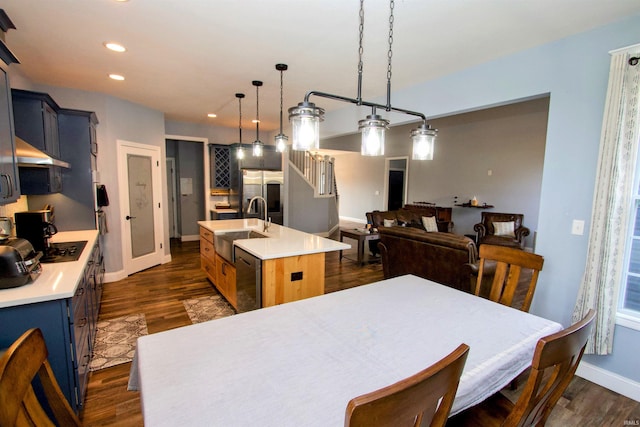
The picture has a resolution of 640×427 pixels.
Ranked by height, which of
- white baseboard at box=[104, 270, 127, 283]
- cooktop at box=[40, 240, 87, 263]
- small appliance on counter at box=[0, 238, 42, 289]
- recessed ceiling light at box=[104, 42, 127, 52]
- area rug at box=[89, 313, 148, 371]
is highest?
recessed ceiling light at box=[104, 42, 127, 52]

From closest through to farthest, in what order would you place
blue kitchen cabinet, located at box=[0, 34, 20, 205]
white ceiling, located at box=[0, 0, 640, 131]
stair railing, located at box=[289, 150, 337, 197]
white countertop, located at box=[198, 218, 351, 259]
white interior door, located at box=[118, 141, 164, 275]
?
blue kitchen cabinet, located at box=[0, 34, 20, 205] < white ceiling, located at box=[0, 0, 640, 131] < white countertop, located at box=[198, 218, 351, 259] < white interior door, located at box=[118, 141, 164, 275] < stair railing, located at box=[289, 150, 337, 197]

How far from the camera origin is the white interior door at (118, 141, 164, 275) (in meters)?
4.64

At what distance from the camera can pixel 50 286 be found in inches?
71.0

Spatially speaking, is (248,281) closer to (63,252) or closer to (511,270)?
(63,252)

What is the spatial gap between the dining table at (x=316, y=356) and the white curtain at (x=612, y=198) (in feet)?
3.91

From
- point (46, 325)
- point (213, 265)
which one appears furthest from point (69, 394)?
point (213, 265)

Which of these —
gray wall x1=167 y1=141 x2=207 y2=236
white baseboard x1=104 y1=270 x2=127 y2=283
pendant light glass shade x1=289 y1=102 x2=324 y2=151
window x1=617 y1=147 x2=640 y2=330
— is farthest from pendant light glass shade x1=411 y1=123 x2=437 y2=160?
gray wall x1=167 y1=141 x2=207 y2=236

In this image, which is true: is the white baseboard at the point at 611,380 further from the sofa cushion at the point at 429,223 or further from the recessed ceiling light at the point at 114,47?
the recessed ceiling light at the point at 114,47

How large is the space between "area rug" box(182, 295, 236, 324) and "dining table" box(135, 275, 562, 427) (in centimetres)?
212

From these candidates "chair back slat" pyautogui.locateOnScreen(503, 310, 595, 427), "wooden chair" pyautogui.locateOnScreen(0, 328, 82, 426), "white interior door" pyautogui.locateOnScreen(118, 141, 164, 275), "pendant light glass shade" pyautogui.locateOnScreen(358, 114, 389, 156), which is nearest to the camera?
"wooden chair" pyautogui.locateOnScreen(0, 328, 82, 426)

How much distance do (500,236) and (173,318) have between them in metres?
5.92

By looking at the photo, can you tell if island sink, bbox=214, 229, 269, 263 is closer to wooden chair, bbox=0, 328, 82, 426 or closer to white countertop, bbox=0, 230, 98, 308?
white countertop, bbox=0, 230, 98, 308

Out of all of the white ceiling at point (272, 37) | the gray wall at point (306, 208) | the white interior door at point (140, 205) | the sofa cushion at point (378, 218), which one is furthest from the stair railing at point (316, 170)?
the white ceiling at point (272, 37)

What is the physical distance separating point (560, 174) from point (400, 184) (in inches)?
301
